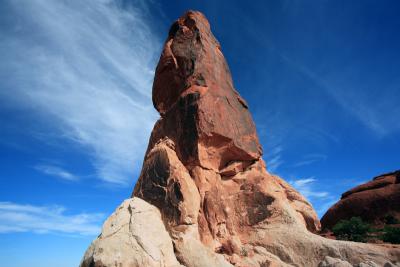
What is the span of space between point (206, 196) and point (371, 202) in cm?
2014

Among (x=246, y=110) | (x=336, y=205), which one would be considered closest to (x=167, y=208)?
(x=246, y=110)

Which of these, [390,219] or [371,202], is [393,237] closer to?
[390,219]

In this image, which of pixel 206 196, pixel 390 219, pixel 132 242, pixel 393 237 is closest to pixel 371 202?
pixel 390 219

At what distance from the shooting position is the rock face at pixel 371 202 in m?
27.8

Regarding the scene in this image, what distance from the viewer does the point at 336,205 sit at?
3166 centimetres

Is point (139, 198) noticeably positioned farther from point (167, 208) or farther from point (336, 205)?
point (336, 205)

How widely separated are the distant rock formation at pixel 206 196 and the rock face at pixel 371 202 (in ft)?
36.8

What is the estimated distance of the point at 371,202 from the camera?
28781 mm

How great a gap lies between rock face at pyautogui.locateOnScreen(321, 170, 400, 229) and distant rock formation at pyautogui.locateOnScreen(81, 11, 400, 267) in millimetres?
11217

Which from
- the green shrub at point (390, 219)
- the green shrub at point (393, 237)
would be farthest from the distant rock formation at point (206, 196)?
the green shrub at point (390, 219)

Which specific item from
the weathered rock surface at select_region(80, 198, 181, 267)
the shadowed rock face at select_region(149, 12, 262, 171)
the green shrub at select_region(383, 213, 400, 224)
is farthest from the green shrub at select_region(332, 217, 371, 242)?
the weathered rock surface at select_region(80, 198, 181, 267)

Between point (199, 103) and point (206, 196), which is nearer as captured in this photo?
point (206, 196)

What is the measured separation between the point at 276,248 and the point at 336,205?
20128mm

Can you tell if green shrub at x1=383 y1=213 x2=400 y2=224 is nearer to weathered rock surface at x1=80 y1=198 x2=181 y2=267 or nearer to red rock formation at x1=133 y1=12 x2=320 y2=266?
red rock formation at x1=133 y1=12 x2=320 y2=266
